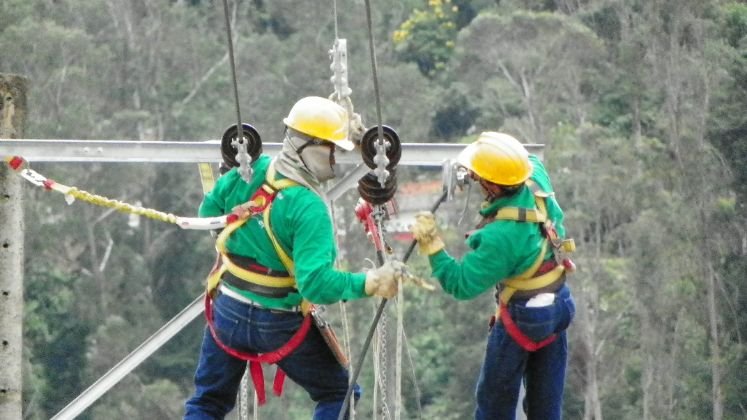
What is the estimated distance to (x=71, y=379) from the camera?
34750 mm

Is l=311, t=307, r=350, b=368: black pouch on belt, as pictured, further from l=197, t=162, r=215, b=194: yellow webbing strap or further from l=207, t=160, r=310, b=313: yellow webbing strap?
l=197, t=162, r=215, b=194: yellow webbing strap

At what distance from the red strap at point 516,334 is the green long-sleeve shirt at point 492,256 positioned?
5.5 inches

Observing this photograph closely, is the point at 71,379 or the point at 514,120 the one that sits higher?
the point at 514,120

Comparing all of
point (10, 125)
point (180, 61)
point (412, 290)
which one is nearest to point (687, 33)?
point (412, 290)

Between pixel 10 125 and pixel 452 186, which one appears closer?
pixel 452 186

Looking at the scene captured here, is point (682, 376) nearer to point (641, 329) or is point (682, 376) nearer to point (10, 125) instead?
point (641, 329)

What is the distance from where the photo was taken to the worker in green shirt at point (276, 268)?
6.82m

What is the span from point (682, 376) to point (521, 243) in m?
25.0

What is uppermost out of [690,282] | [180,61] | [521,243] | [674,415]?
[521,243]

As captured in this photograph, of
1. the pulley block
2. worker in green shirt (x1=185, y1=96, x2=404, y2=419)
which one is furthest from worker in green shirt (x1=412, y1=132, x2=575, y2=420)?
worker in green shirt (x1=185, y1=96, x2=404, y2=419)

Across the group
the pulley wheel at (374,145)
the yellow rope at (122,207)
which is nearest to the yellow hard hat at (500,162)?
the pulley wheel at (374,145)

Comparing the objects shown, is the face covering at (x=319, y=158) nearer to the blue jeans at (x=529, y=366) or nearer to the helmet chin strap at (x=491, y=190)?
the helmet chin strap at (x=491, y=190)

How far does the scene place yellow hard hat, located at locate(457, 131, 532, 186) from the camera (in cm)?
705

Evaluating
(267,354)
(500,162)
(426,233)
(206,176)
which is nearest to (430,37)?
(206,176)
